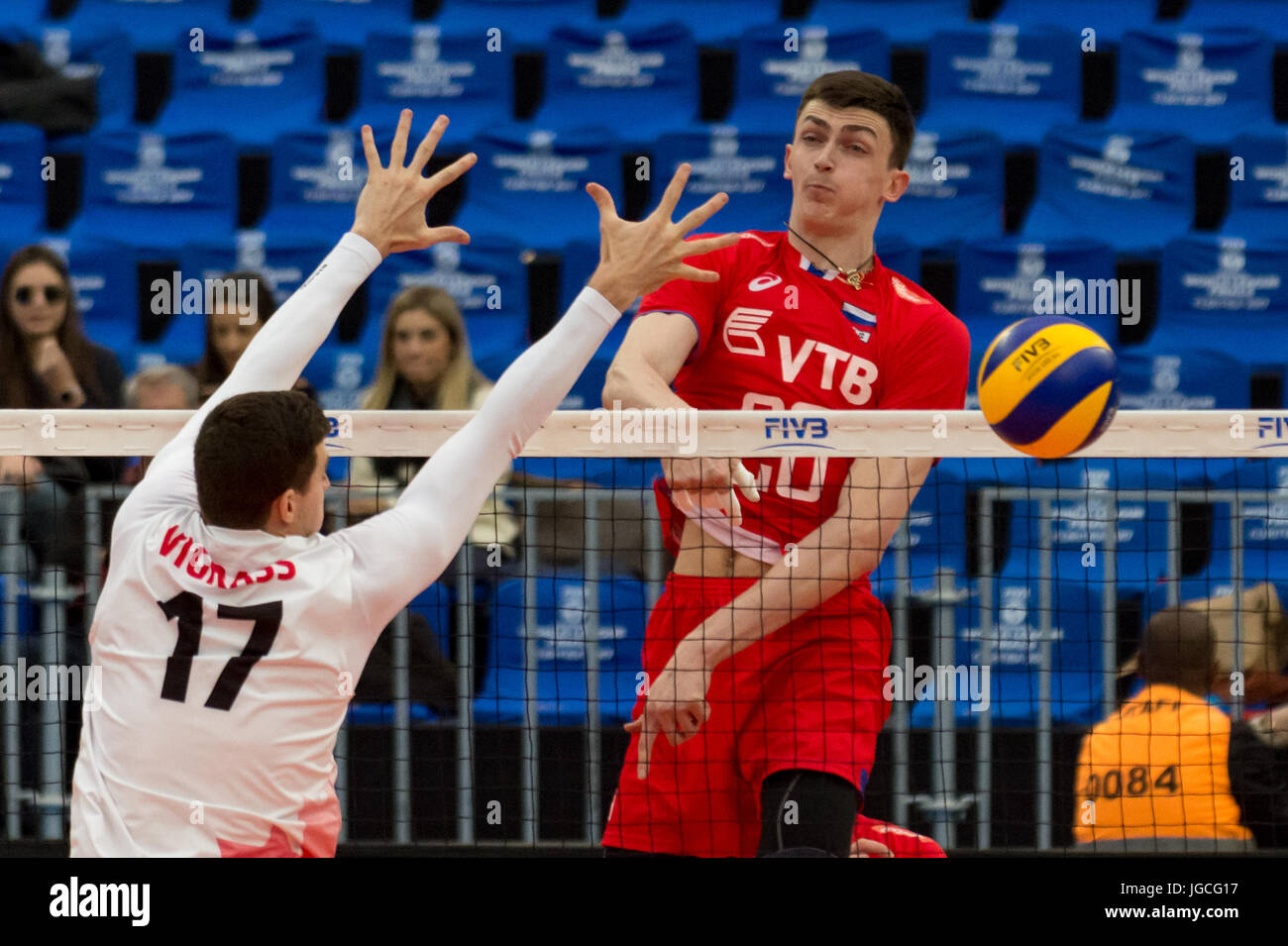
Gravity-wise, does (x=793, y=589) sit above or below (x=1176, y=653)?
above

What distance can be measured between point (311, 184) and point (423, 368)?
2469 millimetres

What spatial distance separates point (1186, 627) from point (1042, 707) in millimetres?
1221

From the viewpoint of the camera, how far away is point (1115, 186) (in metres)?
9.42

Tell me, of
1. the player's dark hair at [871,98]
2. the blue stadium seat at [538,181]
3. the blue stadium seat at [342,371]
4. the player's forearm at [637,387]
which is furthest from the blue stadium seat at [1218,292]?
the player's forearm at [637,387]

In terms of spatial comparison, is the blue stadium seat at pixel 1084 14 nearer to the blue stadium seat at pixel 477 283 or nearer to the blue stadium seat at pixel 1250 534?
the blue stadium seat at pixel 1250 534

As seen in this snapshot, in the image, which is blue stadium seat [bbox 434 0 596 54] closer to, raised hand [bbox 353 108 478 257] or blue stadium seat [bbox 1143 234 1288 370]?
blue stadium seat [bbox 1143 234 1288 370]

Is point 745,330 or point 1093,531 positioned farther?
point 1093,531

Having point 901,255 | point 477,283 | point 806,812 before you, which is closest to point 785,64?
point 901,255

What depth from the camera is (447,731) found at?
718 cm

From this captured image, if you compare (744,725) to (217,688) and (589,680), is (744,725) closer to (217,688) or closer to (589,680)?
(217,688)

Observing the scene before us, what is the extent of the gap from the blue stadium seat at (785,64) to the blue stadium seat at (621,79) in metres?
0.32
